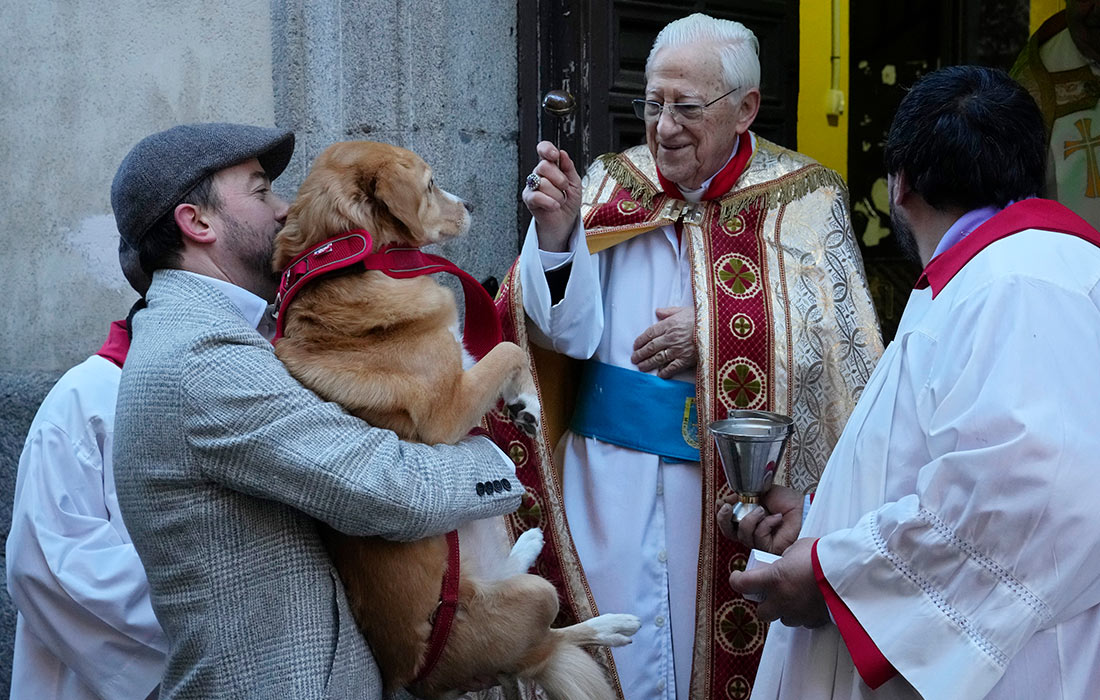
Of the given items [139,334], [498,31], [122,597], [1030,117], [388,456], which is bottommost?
[122,597]

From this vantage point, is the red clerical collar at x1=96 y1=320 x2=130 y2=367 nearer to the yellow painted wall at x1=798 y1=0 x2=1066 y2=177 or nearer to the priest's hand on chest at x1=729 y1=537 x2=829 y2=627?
the priest's hand on chest at x1=729 y1=537 x2=829 y2=627

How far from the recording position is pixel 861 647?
2088 mm

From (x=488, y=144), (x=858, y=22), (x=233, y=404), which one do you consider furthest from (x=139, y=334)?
(x=858, y=22)

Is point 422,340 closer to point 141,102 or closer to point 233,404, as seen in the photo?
point 233,404

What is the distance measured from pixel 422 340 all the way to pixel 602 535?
1.21m

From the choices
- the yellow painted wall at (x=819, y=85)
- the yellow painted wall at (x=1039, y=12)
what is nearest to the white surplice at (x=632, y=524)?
the yellow painted wall at (x=1039, y=12)

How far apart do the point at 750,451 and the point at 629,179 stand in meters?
1.34

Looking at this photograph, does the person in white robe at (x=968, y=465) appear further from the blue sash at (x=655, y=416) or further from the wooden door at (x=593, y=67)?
the wooden door at (x=593, y=67)

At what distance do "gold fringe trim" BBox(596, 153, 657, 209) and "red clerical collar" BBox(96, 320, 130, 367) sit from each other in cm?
151

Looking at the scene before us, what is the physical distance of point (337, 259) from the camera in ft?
7.57

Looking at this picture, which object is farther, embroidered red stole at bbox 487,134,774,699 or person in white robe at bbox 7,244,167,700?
embroidered red stole at bbox 487,134,774,699

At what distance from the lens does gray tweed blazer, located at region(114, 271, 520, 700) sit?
203cm

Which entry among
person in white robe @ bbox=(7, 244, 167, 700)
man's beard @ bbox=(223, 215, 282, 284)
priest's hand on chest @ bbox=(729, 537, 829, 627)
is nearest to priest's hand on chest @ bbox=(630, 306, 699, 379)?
priest's hand on chest @ bbox=(729, 537, 829, 627)

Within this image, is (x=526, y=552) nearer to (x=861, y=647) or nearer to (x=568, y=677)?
(x=568, y=677)
